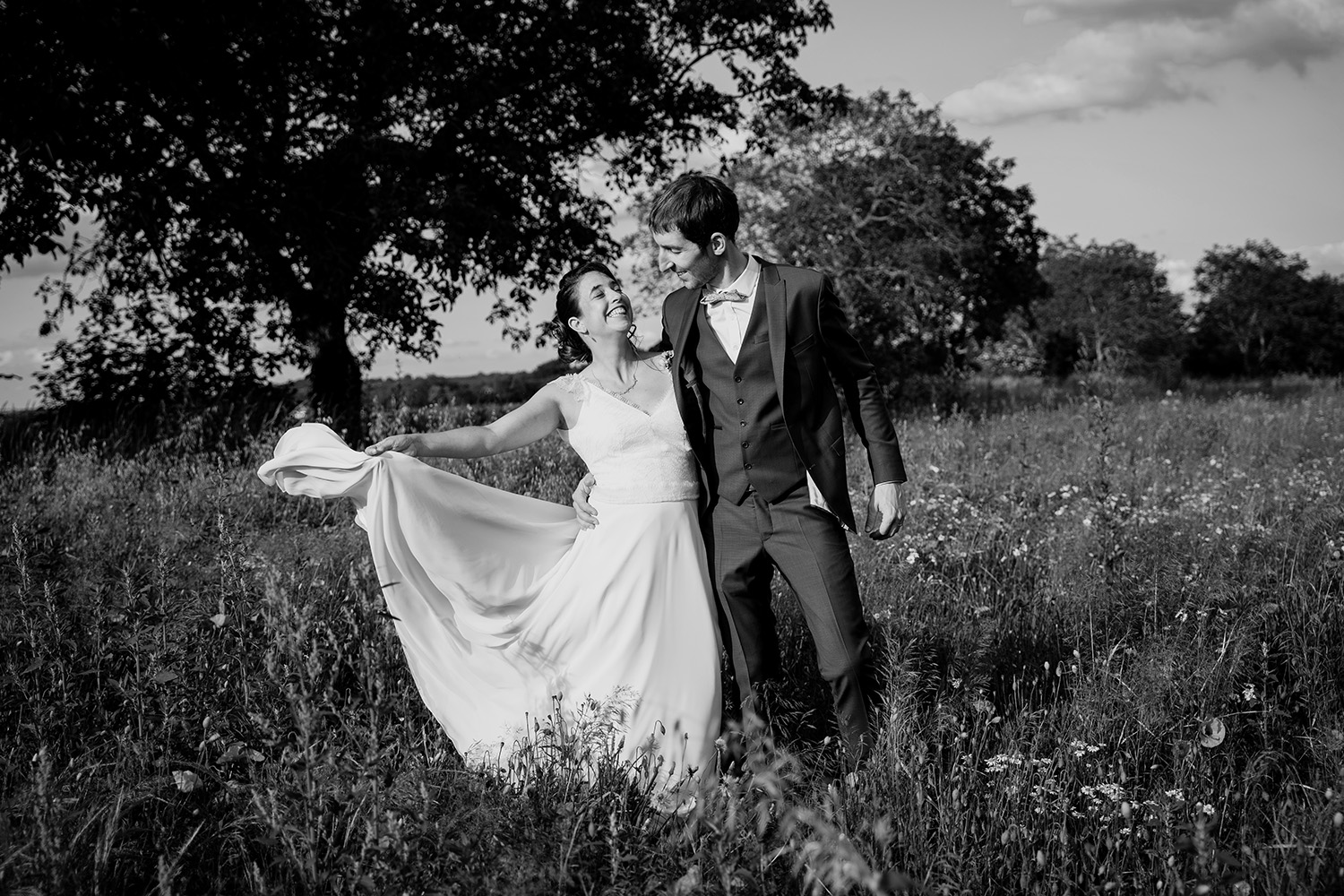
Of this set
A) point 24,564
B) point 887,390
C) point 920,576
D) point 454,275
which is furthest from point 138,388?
point 887,390

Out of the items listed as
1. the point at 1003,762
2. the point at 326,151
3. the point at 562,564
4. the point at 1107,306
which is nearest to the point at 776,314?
the point at 562,564

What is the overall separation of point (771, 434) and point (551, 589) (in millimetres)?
1229

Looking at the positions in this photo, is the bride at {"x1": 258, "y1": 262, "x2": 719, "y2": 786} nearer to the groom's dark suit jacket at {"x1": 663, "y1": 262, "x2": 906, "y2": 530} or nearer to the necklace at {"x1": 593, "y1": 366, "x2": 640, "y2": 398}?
the necklace at {"x1": 593, "y1": 366, "x2": 640, "y2": 398}

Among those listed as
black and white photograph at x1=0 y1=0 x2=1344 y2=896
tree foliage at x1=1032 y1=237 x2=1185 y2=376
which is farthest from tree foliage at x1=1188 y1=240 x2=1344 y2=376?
black and white photograph at x1=0 y1=0 x2=1344 y2=896

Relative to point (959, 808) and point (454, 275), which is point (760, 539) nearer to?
point (959, 808)

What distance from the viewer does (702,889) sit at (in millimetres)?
2434

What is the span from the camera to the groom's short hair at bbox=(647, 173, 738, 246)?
3.56 m

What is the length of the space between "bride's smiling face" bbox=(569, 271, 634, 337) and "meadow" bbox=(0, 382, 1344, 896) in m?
1.51

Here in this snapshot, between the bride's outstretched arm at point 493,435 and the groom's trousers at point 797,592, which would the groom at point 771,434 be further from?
the bride's outstretched arm at point 493,435

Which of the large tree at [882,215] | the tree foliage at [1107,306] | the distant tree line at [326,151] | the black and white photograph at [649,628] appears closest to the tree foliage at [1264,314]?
the tree foliage at [1107,306]

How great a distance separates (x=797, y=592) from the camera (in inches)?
141

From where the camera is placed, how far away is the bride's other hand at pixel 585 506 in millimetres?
4188

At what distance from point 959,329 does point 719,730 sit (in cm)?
2894

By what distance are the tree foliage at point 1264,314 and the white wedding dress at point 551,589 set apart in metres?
77.4
